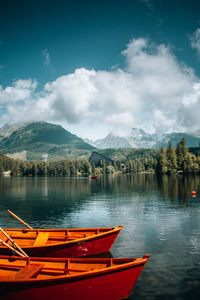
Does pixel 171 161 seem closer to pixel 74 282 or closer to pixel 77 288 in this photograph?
pixel 77 288

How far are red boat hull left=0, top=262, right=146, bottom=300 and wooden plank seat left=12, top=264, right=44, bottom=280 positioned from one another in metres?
0.53

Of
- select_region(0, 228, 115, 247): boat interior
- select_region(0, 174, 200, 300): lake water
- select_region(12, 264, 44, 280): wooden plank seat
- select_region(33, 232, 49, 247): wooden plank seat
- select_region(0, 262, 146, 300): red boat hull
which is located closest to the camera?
select_region(0, 262, 146, 300): red boat hull

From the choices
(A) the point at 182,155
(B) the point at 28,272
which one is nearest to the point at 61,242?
(B) the point at 28,272

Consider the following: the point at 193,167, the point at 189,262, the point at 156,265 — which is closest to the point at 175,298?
the point at 156,265

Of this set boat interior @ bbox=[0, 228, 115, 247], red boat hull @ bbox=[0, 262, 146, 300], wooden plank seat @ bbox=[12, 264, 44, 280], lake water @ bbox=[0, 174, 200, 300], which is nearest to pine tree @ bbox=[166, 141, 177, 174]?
lake water @ bbox=[0, 174, 200, 300]

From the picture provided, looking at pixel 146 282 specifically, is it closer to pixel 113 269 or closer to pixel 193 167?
pixel 113 269

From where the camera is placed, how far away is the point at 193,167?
15375cm

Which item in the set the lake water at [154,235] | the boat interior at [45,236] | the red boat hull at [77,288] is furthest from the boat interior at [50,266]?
the boat interior at [45,236]

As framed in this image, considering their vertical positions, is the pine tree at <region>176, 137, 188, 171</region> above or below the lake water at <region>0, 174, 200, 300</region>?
above

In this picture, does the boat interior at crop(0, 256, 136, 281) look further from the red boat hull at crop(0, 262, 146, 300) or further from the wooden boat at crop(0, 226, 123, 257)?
the wooden boat at crop(0, 226, 123, 257)

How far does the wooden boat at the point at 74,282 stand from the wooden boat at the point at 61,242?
15.4 feet

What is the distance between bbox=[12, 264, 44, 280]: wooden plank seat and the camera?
41.9ft

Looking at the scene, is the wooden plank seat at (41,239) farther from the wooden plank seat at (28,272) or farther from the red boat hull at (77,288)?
the red boat hull at (77,288)

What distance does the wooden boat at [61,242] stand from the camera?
1870cm
